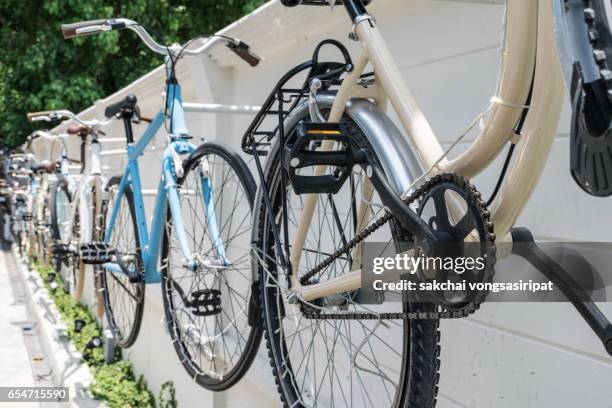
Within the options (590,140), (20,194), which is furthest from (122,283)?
(20,194)

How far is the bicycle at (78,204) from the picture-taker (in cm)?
357

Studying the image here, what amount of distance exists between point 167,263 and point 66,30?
91cm

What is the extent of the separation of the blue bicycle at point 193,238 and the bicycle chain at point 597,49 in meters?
1.23

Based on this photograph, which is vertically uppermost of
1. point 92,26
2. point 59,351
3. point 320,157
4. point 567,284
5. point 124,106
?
point 92,26

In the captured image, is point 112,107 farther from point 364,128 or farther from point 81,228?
point 364,128

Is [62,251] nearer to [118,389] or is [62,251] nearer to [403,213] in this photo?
[118,389]

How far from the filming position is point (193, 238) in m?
2.20

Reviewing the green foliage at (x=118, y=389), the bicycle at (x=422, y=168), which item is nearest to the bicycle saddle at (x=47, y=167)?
the green foliage at (x=118, y=389)

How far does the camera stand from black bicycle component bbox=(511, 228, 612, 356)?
825 mm

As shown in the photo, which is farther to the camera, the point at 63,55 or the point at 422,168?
the point at 63,55

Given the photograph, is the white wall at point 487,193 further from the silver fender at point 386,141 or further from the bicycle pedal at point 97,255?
the bicycle pedal at point 97,255

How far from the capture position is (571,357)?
1.15m

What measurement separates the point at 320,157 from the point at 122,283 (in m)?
2.28

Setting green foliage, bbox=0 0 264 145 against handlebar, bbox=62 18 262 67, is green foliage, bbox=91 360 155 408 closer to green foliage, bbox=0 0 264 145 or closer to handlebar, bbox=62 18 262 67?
handlebar, bbox=62 18 262 67
